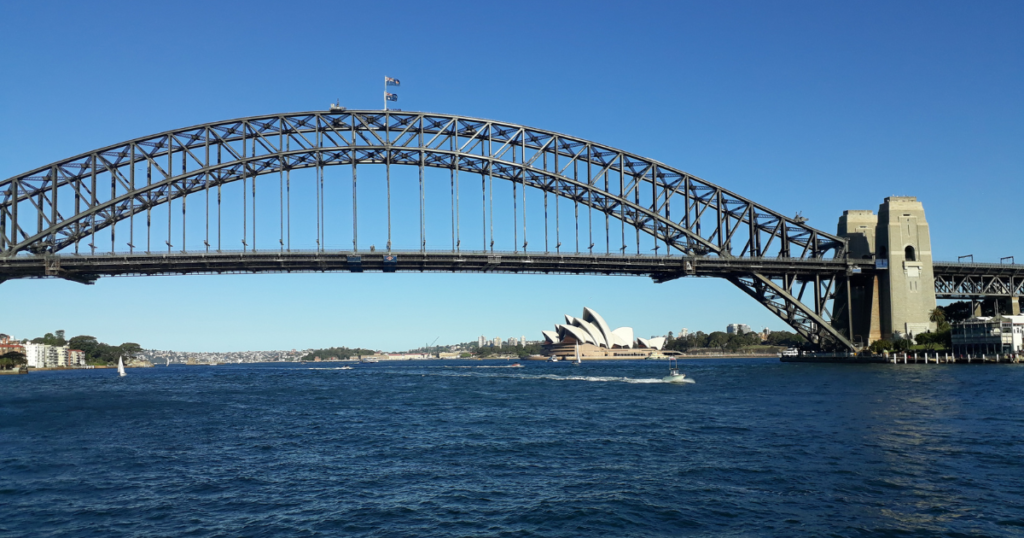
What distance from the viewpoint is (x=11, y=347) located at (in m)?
169

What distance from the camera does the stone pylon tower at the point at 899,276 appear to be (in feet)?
294

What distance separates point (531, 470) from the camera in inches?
Result: 965

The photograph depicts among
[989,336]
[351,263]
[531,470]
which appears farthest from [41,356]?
[531,470]

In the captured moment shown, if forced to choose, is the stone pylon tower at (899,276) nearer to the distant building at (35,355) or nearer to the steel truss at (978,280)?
the steel truss at (978,280)

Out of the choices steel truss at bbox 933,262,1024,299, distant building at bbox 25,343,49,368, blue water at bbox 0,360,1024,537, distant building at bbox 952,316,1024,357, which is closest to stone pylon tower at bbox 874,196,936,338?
distant building at bbox 952,316,1024,357

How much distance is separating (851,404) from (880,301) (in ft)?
189

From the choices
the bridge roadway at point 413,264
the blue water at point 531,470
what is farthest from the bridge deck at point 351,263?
the blue water at point 531,470

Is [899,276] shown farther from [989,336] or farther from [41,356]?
[41,356]

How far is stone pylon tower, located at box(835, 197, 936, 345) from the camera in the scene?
89.6m

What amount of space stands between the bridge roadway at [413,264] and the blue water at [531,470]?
110ft

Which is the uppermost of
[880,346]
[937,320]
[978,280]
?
[978,280]

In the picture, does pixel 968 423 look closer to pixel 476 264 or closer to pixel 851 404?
pixel 851 404

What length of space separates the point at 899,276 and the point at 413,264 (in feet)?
189

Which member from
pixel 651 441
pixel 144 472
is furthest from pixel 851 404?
pixel 144 472
